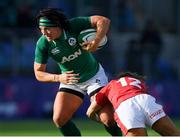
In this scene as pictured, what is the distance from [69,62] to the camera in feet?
38.3

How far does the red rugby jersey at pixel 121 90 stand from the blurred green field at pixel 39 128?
A: 169 inches

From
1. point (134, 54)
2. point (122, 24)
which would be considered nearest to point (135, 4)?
point (122, 24)

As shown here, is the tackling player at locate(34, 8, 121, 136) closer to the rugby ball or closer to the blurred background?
the rugby ball

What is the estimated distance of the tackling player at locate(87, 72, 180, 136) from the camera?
32.4 ft

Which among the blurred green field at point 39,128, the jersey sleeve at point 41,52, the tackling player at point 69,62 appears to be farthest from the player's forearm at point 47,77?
the blurred green field at point 39,128

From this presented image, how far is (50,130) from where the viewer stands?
16.4 m

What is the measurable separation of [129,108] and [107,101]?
0.82 m

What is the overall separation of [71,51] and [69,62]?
0.16m

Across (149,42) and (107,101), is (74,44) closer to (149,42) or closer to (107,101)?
(107,101)

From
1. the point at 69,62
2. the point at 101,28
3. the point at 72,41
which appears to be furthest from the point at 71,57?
the point at 101,28

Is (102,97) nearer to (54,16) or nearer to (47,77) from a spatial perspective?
(47,77)

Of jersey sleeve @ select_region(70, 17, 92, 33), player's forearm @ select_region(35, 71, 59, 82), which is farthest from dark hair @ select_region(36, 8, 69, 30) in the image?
player's forearm @ select_region(35, 71, 59, 82)

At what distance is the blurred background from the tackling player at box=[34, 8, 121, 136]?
295 inches

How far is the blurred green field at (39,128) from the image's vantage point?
50.9 feet
